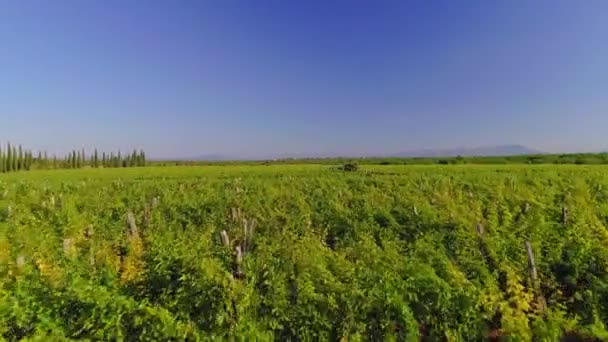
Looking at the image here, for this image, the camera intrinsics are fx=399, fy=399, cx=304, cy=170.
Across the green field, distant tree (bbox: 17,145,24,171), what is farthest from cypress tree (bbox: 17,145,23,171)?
the green field

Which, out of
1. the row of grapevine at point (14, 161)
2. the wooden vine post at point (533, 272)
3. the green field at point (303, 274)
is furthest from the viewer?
the row of grapevine at point (14, 161)

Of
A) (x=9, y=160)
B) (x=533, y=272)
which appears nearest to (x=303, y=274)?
(x=533, y=272)

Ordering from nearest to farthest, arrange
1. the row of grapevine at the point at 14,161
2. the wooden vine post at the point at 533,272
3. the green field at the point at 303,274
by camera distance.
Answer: the green field at the point at 303,274
the wooden vine post at the point at 533,272
the row of grapevine at the point at 14,161

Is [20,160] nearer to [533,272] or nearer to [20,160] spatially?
[20,160]

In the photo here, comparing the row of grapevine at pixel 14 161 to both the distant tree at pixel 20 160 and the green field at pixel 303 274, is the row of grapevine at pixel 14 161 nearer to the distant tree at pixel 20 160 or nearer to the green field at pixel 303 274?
the distant tree at pixel 20 160

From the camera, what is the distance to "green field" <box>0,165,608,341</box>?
7.42 meters

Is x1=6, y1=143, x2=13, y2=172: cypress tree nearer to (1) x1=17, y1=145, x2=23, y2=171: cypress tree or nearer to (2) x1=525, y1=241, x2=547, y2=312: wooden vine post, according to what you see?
(1) x1=17, y1=145, x2=23, y2=171: cypress tree

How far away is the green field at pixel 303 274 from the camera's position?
7418 mm

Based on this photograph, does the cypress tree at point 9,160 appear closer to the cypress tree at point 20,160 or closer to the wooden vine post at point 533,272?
the cypress tree at point 20,160

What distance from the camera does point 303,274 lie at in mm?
8773

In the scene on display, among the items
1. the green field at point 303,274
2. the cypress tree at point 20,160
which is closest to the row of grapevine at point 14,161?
the cypress tree at point 20,160

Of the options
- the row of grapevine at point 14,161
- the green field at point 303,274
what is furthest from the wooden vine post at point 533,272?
the row of grapevine at point 14,161

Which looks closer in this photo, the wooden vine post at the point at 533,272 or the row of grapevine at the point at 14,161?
the wooden vine post at the point at 533,272

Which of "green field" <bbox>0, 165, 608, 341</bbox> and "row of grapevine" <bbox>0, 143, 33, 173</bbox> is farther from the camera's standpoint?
"row of grapevine" <bbox>0, 143, 33, 173</bbox>
